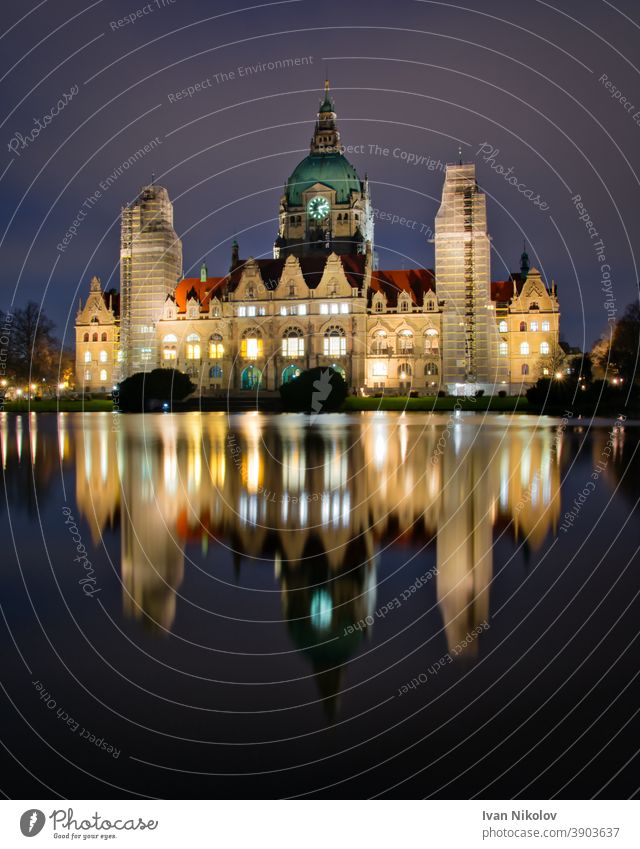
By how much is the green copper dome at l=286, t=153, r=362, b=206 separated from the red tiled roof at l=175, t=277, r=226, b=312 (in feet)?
55.5

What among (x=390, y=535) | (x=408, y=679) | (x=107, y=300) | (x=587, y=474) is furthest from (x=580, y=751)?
(x=107, y=300)

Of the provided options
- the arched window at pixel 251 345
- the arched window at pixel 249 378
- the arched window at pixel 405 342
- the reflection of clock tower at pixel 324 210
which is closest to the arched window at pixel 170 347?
the arched window at pixel 251 345

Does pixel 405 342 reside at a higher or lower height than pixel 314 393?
higher

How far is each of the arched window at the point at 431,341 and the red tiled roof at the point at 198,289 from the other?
89.1 feet

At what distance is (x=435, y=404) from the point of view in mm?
63781

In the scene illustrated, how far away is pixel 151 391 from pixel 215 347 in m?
26.8

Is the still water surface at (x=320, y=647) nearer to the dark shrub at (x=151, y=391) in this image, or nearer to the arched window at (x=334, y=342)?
the dark shrub at (x=151, y=391)

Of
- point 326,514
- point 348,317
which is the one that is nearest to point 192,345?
point 348,317

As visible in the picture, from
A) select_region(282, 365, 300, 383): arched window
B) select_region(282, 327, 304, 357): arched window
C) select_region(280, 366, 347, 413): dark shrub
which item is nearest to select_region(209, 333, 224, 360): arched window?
select_region(282, 327, 304, 357): arched window

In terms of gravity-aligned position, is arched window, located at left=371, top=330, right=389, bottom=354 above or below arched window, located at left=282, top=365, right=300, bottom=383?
above

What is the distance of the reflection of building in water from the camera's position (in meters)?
6.71

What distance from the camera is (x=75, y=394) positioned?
9400 centimetres

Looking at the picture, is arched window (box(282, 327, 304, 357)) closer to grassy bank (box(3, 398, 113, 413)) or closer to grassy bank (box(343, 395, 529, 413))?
grassy bank (box(343, 395, 529, 413))

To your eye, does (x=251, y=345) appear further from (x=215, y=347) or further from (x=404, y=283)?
(x=404, y=283)
